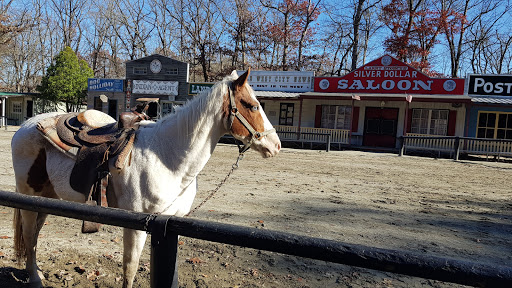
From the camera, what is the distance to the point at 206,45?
33.6m

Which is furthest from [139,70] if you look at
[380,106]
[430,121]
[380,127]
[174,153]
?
[174,153]

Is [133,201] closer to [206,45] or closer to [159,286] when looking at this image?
[159,286]

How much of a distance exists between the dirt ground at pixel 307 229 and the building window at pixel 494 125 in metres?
10.7

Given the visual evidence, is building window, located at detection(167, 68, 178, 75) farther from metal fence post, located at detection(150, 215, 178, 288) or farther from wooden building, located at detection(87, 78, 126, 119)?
metal fence post, located at detection(150, 215, 178, 288)

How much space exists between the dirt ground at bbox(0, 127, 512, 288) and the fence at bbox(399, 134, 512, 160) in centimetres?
704

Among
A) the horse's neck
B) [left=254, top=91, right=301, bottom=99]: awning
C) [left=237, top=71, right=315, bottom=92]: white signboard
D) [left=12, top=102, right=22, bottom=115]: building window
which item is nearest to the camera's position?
the horse's neck

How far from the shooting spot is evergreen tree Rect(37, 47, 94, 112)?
2909 cm

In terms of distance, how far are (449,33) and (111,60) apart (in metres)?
35.7

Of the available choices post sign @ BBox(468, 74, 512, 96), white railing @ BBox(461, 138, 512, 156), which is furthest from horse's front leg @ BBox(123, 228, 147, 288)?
post sign @ BBox(468, 74, 512, 96)

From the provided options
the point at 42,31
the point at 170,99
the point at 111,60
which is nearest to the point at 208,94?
the point at 170,99

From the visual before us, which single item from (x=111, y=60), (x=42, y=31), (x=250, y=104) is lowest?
(x=250, y=104)

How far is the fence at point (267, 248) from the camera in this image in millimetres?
1086

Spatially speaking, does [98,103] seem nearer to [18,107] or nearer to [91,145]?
[18,107]

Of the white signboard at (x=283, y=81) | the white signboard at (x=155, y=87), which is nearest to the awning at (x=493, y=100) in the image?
the white signboard at (x=283, y=81)
